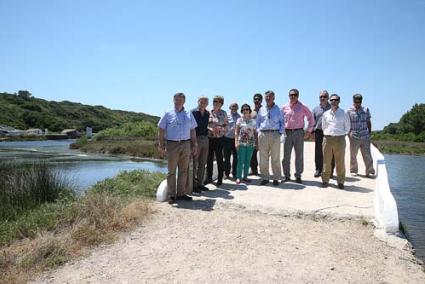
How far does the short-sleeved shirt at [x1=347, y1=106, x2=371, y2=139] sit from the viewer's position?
9.03 meters

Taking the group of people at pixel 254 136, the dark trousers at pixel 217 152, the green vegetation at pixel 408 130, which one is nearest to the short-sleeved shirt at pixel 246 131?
the group of people at pixel 254 136

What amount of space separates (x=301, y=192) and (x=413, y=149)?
37.5 metres

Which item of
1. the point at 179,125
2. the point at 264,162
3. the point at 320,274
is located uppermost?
the point at 179,125

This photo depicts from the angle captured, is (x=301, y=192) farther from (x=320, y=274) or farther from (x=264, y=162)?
(x=320, y=274)

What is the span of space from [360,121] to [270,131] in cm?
239

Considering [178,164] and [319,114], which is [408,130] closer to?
[319,114]

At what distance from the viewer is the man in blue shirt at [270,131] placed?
8.12 meters

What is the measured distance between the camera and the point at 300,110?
8492 mm

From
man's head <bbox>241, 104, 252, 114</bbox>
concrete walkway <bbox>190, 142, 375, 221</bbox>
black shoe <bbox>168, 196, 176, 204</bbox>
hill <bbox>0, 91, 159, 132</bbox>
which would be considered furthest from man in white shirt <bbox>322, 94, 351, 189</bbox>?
hill <bbox>0, 91, 159, 132</bbox>

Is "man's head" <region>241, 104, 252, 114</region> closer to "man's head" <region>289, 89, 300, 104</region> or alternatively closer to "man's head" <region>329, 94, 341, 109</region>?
"man's head" <region>289, 89, 300, 104</region>

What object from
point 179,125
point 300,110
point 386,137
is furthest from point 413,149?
point 179,125

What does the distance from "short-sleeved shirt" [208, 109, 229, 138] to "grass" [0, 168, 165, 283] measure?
1.86m

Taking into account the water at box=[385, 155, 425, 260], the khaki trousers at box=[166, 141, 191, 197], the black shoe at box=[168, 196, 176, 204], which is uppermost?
the khaki trousers at box=[166, 141, 191, 197]

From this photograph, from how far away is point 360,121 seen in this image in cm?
915
